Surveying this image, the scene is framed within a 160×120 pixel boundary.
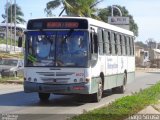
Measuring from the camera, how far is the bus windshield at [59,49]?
56.9 ft

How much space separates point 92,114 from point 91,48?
5193 millimetres

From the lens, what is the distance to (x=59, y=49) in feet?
57.2

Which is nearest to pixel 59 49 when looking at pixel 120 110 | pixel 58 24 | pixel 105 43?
pixel 58 24

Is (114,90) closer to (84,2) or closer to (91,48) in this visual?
(91,48)

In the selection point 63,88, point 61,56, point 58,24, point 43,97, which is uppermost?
point 58,24

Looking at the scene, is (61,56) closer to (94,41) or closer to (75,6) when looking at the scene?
(94,41)

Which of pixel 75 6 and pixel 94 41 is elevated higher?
pixel 75 6

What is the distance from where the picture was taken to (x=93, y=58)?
17.8m

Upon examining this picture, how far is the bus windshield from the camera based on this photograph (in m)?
17.3

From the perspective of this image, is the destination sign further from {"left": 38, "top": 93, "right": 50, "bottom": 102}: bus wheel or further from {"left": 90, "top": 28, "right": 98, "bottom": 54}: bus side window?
{"left": 38, "top": 93, "right": 50, "bottom": 102}: bus wheel

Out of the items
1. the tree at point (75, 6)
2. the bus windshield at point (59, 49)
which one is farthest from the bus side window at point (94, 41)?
the tree at point (75, 6)

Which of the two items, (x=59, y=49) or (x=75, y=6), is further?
(x=75, y=6)

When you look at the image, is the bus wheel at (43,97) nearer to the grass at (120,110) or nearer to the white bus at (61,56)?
the white bus at (61,56)

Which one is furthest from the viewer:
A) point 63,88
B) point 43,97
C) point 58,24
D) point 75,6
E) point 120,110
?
point 75,6
